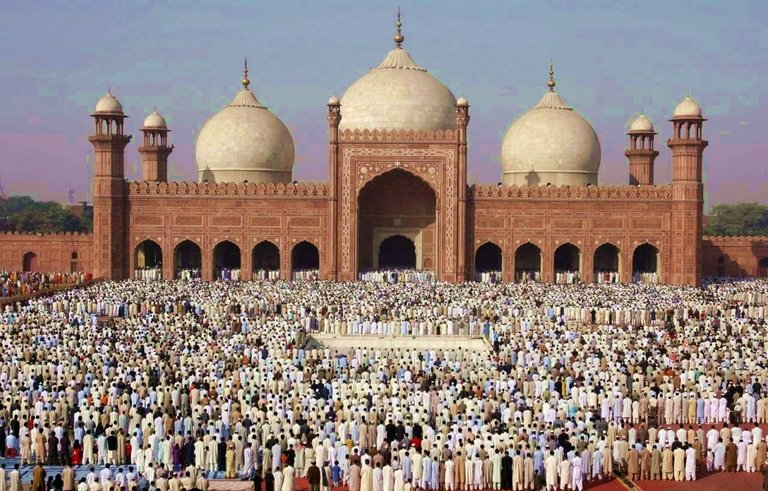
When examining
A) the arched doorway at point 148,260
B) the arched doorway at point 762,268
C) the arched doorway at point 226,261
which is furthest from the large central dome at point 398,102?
the arched doorway at point 762,268

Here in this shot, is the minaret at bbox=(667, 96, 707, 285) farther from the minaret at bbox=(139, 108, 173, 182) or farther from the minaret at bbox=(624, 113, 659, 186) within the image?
the minaret at bbox=(139, 108, 173, 182)

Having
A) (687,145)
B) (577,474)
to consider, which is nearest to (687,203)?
(687,145)

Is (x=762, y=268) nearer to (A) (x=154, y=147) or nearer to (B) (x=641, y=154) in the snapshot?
(B) (x=641, y=154)

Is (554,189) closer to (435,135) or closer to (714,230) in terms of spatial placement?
(435,135)

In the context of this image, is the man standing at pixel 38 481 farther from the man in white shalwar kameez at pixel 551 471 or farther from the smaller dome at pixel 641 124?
the smaller dome at pixel 641 124

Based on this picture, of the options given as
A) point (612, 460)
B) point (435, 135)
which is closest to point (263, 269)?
point (435, 135)

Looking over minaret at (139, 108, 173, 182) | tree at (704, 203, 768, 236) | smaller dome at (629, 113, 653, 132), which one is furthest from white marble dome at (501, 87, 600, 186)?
tree at (704, 203, 768, 236)

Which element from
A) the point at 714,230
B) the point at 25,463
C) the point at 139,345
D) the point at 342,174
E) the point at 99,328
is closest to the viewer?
the point at 25,463

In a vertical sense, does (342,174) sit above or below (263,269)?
above
